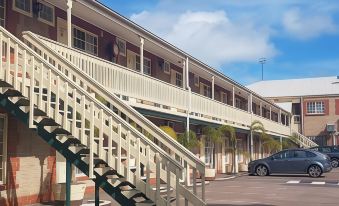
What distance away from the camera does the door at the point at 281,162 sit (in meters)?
25.9

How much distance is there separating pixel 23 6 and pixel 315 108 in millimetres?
44835

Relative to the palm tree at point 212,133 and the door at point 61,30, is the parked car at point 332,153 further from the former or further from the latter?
the door at point 61,30

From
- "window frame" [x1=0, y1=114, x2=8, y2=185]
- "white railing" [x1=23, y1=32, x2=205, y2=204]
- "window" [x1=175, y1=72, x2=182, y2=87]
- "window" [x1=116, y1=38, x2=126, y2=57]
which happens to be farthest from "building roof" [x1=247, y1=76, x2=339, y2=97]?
"white railing" [x1=23, y1=32, x2=205, y2=204]

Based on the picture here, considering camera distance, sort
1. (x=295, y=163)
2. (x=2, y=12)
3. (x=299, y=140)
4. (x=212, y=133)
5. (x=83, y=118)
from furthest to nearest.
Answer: (x=299, y=140) < (x=295, y=163) < (x=212, y=133) < (x=2, y=12) < (x=83, y=118)

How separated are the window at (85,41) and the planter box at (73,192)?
206 inches

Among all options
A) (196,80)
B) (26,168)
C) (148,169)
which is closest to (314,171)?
(196,80)

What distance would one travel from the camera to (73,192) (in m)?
12.6

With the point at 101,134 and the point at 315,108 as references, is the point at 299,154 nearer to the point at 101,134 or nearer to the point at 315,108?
the point at 101,134

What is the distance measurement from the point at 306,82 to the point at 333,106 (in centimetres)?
708

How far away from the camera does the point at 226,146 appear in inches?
1216

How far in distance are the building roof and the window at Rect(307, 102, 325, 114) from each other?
42.6 inches

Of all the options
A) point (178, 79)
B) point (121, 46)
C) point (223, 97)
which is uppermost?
point (121, 46)

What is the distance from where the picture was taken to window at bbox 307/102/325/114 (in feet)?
177

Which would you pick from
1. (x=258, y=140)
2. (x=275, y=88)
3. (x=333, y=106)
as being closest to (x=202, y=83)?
(x=258, y=140)
